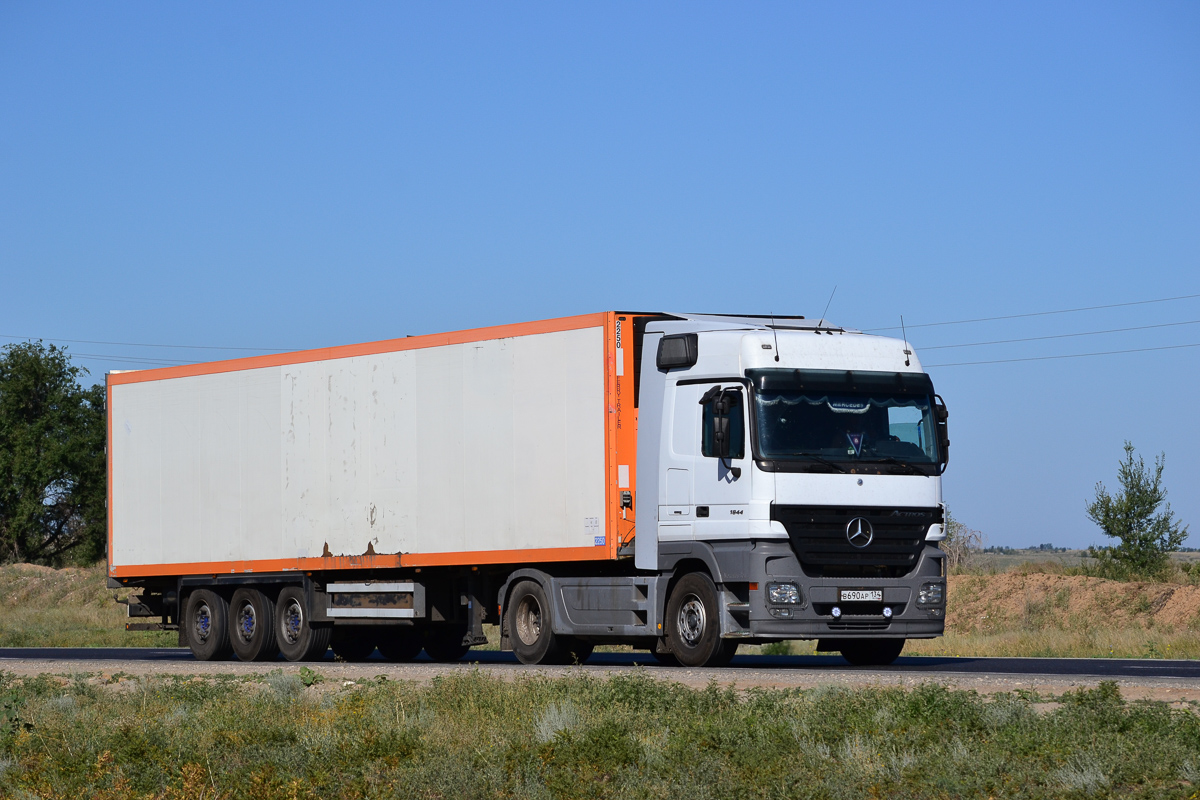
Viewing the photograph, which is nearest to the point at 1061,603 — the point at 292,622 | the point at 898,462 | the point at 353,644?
the point at 353,644

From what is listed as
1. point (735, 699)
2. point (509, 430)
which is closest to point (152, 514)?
point (509, 430)

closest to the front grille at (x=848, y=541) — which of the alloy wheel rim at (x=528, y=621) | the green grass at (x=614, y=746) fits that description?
the green grass at (x=614, y=746)

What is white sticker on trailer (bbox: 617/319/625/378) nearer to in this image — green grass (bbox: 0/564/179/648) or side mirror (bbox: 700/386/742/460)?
side mirror (bbox: 700/386/742/460)

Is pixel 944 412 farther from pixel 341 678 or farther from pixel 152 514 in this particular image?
pixel 152 514

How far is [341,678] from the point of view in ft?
57.8

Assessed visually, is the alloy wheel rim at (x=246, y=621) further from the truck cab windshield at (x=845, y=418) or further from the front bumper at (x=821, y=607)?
the truck cab windshield at (x=845, y=418)

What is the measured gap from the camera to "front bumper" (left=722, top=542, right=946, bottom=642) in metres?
17.2

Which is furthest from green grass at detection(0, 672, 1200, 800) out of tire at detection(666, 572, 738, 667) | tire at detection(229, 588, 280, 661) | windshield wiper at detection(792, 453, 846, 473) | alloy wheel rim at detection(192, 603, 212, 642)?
alloy wheel rim at detection(192, 603, 212, 642)

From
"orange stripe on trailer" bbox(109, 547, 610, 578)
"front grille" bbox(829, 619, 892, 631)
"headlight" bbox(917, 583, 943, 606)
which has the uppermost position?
"orange stripe on trailer" bbox(109, 547, 610, 578)

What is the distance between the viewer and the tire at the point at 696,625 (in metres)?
17.8

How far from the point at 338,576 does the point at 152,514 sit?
4.26 metres

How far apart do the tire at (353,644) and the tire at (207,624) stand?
1.75m

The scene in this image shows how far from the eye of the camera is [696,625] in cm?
1809

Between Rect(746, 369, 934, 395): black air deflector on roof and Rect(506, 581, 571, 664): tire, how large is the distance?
4.19m
